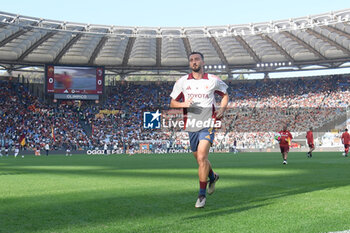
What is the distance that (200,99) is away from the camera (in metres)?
7.97

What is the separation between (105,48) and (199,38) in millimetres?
12444

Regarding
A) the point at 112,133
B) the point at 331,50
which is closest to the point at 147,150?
the point at 112,133

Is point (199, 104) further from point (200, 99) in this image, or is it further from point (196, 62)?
point (196, 62)

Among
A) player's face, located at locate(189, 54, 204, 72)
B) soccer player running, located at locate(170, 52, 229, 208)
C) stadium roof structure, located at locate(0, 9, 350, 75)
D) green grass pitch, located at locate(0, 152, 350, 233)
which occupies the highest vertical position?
stadium roof structure, located at locate(0, 9, 350, 75)

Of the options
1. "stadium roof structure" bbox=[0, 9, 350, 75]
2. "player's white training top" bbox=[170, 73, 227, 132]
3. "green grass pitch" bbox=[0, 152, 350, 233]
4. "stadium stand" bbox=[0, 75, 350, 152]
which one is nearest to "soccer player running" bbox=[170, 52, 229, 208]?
"player's white training top" bbox=[170, 73, 227, 132]

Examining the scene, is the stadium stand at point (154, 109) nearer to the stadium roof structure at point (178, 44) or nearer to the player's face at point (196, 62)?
the stadium roof structure at point (178, 44)

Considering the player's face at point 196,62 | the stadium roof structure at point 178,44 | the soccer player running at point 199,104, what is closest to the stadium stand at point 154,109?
the stadium roof structure at point 178,44

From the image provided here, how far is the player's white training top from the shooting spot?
7.89 m

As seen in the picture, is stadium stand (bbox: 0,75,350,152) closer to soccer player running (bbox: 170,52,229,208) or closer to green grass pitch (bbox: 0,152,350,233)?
green grass pitch (bbox: 0,152,350,233)

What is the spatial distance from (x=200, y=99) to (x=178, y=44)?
51.1 metres

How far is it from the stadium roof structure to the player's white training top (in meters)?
41.7

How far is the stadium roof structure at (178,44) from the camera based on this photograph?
50.0 metres

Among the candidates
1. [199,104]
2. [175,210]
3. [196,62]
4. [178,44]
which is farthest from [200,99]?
[178,44]

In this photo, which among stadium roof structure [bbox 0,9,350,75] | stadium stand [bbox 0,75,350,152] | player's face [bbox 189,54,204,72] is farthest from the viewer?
stadium stand [bbox 0,75,350,152]
